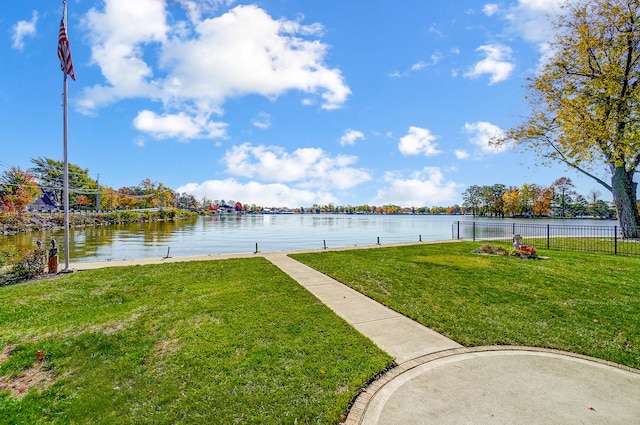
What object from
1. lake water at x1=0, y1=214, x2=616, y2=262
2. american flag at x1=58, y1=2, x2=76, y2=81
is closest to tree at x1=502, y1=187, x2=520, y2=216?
lake water at x1=0, y1=214, x2=616, y2=262

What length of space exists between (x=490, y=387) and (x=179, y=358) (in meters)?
4.74

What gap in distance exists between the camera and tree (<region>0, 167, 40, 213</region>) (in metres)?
52.1

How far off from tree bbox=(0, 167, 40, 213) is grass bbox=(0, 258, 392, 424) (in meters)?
61.2

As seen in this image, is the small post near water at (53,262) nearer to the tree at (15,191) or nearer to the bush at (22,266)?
the bush at (22,266)

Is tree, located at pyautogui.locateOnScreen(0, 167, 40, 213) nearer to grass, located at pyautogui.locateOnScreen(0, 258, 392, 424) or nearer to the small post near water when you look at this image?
the small post near water

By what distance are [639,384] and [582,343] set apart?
1.41m

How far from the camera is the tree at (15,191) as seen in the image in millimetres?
52056

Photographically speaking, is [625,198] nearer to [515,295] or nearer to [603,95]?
[603,95]

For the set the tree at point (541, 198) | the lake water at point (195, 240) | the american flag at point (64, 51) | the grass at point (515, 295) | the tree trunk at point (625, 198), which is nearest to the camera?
the grass at point (515, 295)

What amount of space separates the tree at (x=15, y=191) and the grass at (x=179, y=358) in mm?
61175

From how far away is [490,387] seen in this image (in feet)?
13.8

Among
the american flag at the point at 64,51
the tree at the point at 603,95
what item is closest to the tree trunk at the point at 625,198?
the tree at the point at 603,95

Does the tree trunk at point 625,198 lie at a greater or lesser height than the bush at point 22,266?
greater

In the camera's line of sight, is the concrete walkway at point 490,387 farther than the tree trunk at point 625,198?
No
